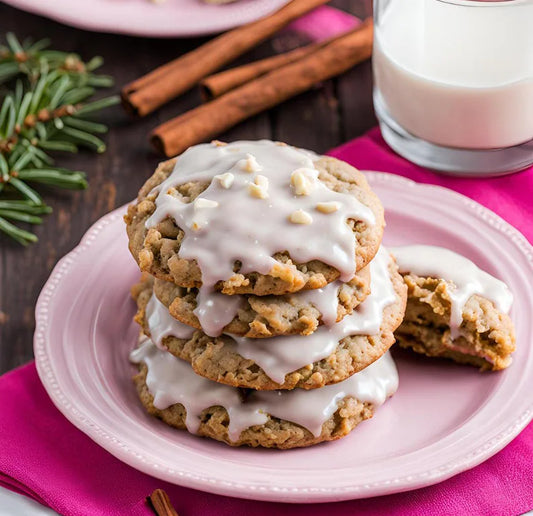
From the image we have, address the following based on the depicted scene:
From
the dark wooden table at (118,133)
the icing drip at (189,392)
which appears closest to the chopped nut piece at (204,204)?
the icing drip at (189,392)

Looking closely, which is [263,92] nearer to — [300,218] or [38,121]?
[38,121]

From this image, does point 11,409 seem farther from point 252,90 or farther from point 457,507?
point 252,90

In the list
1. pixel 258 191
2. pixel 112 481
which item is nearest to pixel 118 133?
pixel 258 191

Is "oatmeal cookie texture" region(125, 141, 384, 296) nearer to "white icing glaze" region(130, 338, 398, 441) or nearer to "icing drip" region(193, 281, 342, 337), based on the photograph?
"icing drip" region(193, 281, 342, 337)

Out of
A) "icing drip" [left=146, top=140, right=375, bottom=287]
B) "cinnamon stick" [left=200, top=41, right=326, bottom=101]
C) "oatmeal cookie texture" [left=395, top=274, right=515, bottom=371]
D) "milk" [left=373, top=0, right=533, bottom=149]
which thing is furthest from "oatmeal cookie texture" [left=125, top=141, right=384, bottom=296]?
"cinnamon stick" [left=200, top=41, right=326, bottom=101]

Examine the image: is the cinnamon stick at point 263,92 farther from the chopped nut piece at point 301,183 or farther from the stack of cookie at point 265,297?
the chopped nut piece at point 301,183
